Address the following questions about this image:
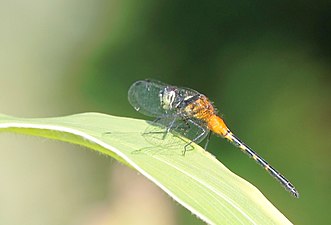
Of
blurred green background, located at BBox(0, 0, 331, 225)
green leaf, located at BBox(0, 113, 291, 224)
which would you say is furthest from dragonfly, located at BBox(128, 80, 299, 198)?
blurred green background, located at BBox(0, 0, 331, 225)

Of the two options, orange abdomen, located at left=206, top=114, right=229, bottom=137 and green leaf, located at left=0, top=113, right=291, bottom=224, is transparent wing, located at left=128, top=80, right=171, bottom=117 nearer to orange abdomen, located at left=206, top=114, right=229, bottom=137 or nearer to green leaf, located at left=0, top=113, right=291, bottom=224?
orange abdomen, located at left=206, top=114, right=229, bottom=137

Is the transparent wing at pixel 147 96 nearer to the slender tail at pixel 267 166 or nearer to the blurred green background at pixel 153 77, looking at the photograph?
the slender tail at pixel 267 166

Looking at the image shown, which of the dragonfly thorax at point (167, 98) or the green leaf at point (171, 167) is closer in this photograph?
the green leaf at point (171, 167)

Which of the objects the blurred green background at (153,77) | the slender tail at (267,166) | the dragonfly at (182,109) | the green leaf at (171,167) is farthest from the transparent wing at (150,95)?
the blurred green background at (153,77)

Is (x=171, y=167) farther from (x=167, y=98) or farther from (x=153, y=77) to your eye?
(x=153, y=77)

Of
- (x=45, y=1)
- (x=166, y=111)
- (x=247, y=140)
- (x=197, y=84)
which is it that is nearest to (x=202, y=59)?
(x=197, y=84)

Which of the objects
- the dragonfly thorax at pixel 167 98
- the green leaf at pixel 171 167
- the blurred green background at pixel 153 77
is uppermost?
the green leaf at pixel 171 167

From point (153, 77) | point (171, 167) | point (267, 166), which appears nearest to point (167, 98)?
point (267, 166)
